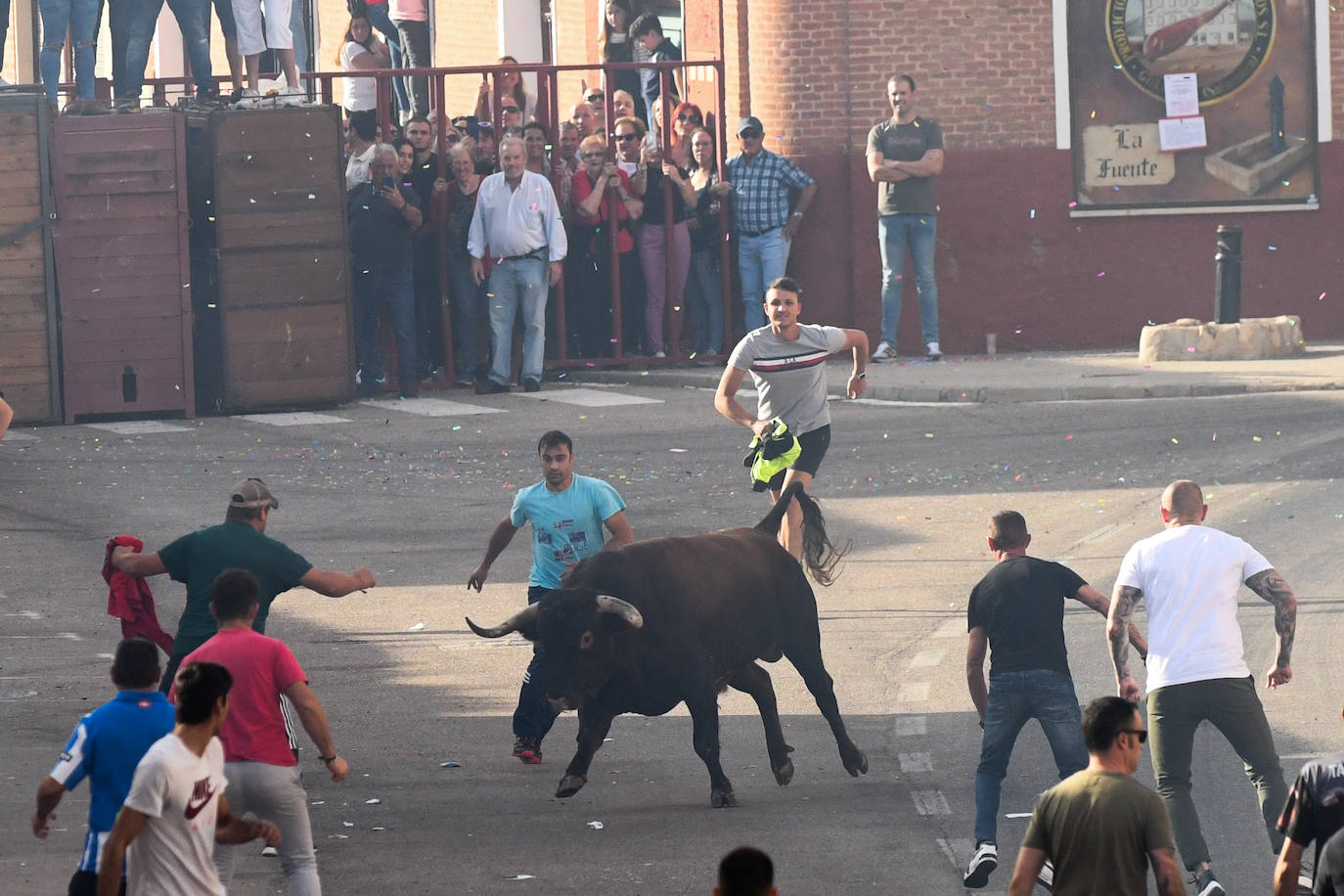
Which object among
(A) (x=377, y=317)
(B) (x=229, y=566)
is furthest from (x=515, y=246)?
(B) (x=229, y=566)

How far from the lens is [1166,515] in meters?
8.44

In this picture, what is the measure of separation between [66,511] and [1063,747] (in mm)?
10090

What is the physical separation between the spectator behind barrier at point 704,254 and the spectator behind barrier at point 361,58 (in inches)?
142

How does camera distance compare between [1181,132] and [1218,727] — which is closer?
[1218,727]

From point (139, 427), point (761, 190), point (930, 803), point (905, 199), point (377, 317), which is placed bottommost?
point (930, 803)

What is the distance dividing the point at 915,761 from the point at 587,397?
40.7ft

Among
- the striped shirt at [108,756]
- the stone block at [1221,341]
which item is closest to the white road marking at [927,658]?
the striped shirt at [108,756]

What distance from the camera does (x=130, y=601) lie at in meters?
9.03

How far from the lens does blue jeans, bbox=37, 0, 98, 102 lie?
69.9 ft

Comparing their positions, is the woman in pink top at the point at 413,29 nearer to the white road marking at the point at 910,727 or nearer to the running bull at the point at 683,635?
the white road marking at the point at 910,727

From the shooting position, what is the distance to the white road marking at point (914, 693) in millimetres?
11273

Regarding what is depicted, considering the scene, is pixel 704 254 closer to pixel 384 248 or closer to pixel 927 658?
pixel 384 248

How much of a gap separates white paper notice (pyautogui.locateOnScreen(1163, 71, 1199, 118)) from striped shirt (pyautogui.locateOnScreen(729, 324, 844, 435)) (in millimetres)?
12133

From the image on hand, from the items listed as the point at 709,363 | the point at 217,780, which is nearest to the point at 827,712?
the point at 217,780
